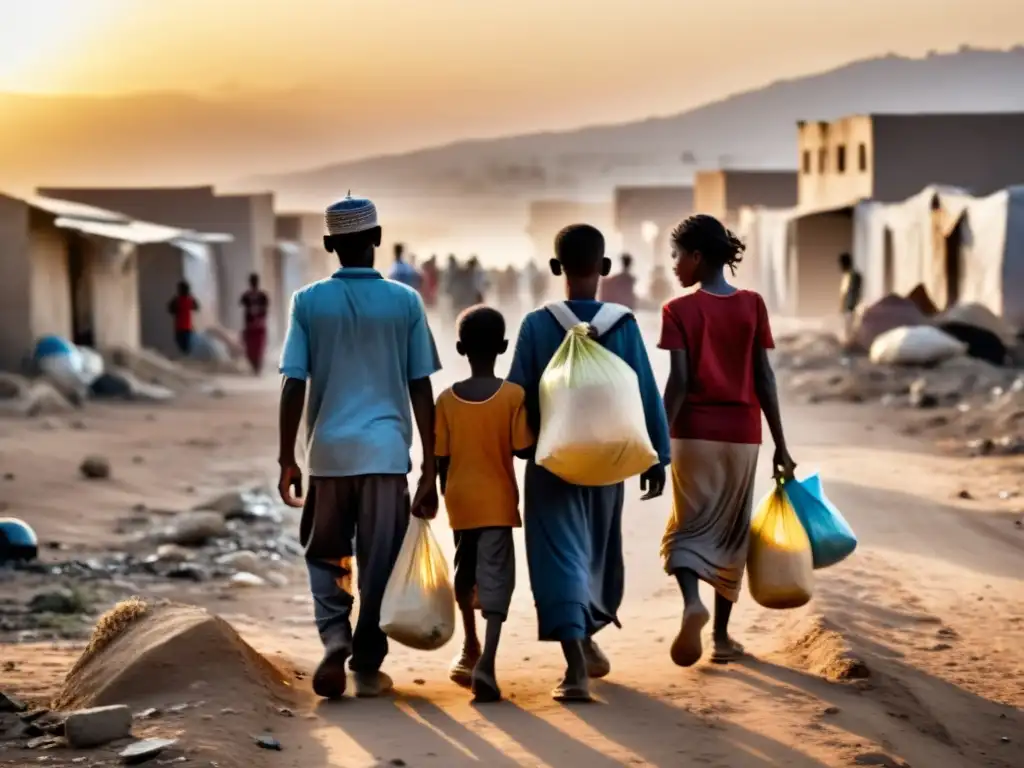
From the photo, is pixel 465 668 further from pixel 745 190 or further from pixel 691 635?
pixel 745 190

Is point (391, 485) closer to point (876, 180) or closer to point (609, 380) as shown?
point (609, 380)

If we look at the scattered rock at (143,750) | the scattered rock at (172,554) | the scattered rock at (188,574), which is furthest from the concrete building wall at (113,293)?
the scattered rock at (143,750)

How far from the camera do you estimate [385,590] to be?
5.48 meters

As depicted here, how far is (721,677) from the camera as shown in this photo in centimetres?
570

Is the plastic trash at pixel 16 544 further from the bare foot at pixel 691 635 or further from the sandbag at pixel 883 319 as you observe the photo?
the sandbag at pixel 883 319

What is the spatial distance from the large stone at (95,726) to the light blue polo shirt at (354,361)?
1106 mm

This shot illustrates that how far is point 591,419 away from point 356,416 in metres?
0.77

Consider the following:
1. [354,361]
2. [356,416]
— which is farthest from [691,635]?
[354,361]

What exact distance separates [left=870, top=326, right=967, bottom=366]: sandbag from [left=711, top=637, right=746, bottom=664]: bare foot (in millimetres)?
13688

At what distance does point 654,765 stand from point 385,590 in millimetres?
1261

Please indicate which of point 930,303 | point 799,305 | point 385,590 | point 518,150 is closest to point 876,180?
point 799,305

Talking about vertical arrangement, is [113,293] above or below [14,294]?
below

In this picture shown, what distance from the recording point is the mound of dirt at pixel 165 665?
5234mm

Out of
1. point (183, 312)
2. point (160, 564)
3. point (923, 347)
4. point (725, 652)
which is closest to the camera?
point (725, 652)
